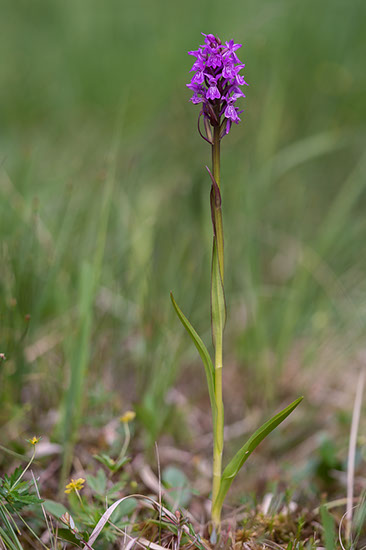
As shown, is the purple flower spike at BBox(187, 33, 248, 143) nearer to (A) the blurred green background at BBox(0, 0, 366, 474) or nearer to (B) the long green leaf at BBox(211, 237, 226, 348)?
(B) the long green leaf at BBox(211, 237, 226, 348)

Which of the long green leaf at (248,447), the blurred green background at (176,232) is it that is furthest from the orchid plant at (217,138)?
the blurred green background at (176,232)

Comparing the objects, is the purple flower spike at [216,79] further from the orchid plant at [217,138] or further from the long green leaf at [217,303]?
the long green leaf at [217,303]

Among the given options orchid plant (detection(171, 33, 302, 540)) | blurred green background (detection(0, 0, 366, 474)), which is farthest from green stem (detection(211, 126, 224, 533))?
blurred green background (detection(0, 0, 366, 474))

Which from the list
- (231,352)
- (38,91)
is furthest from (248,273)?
(38,91)

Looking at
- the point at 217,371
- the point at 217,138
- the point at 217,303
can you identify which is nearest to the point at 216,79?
the point at 217,138

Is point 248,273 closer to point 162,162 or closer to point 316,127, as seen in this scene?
point 162,162

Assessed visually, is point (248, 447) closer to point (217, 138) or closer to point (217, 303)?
point (217, 303)
